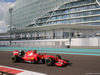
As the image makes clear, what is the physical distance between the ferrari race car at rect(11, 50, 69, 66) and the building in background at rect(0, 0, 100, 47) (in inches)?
1033

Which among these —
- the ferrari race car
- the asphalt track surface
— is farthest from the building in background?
the asphalt track surface

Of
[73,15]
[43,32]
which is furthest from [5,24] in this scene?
[73,15]

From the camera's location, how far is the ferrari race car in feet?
25.5

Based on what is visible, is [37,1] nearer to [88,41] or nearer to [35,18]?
[35,18]

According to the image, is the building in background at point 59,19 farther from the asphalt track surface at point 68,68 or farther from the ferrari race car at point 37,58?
the asphalt track surface at point 68,68

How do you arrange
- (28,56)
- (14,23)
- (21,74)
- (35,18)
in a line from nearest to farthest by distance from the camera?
(21,74) < (28,56) < (35,18) < (14,23)

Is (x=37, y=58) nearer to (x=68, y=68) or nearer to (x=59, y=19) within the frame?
(x=68, y=68)

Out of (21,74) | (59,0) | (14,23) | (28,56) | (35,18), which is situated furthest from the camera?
(14,23)

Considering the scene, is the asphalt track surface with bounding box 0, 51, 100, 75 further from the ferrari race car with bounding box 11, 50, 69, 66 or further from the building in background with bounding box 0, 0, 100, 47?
the building in background with bounding box 0, 0, 100, 47

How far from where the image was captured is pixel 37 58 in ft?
28.6

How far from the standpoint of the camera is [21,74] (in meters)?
5.95

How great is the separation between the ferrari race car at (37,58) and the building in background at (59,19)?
1033 inches

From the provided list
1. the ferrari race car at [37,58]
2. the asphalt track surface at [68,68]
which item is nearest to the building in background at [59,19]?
the ferrari race car at [37,58]

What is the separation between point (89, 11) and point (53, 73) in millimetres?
44946
